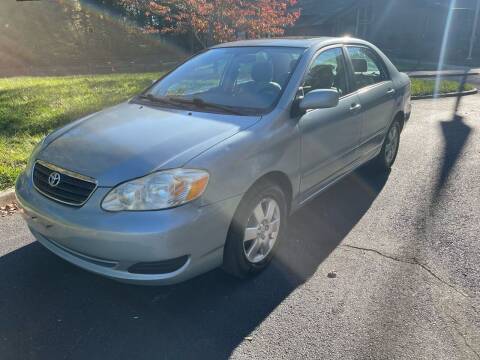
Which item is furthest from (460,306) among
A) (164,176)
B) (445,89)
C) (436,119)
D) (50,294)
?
(445,89)

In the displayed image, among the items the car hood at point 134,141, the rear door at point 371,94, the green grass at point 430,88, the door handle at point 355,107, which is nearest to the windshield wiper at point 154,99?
the car hood at point 134,141

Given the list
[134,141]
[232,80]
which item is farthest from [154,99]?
[134,141]

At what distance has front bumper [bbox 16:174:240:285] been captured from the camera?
2.48m

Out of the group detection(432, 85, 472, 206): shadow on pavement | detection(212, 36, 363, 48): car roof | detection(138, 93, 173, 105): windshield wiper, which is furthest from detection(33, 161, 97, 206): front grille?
detection(432, 85, 472, 206): shadow on pavement

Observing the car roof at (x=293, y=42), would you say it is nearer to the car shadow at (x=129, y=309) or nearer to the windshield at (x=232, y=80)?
the windshield at (x=232, y=80)

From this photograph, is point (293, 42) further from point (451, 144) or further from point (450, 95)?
point (450, 95)

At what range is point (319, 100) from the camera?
3225 mm

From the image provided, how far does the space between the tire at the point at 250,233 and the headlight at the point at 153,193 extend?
440mm

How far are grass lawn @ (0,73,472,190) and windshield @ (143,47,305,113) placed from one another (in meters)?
2.26

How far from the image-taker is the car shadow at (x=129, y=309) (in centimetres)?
255

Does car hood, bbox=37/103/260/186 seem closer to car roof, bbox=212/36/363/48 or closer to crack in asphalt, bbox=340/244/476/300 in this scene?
car roof, bbox=212/36/363/48

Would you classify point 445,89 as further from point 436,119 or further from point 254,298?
point 254,298

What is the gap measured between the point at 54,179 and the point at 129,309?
1.00 meters

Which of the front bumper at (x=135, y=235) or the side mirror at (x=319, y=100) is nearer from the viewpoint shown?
the front bumper at (x=135, y=235)
